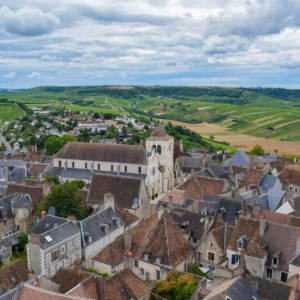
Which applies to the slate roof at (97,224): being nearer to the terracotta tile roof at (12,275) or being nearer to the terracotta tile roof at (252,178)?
the terracotta tile roof at (12,275)

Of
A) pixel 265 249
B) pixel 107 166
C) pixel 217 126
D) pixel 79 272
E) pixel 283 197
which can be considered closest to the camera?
pixel 79 272

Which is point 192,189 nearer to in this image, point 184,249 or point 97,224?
point 97,224

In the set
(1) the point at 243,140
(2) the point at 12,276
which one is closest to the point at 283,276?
(2) the point at 12,276

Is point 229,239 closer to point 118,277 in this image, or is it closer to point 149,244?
point 149,244

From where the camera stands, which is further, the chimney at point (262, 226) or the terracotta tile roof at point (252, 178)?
the terracotta tile roof at point (252, 178)

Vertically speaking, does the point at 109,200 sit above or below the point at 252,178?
above

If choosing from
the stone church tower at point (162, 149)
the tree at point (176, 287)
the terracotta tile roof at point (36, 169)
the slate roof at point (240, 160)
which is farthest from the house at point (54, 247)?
the slate roof at point (240, 160)

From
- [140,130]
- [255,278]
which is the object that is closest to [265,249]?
[255,278]
